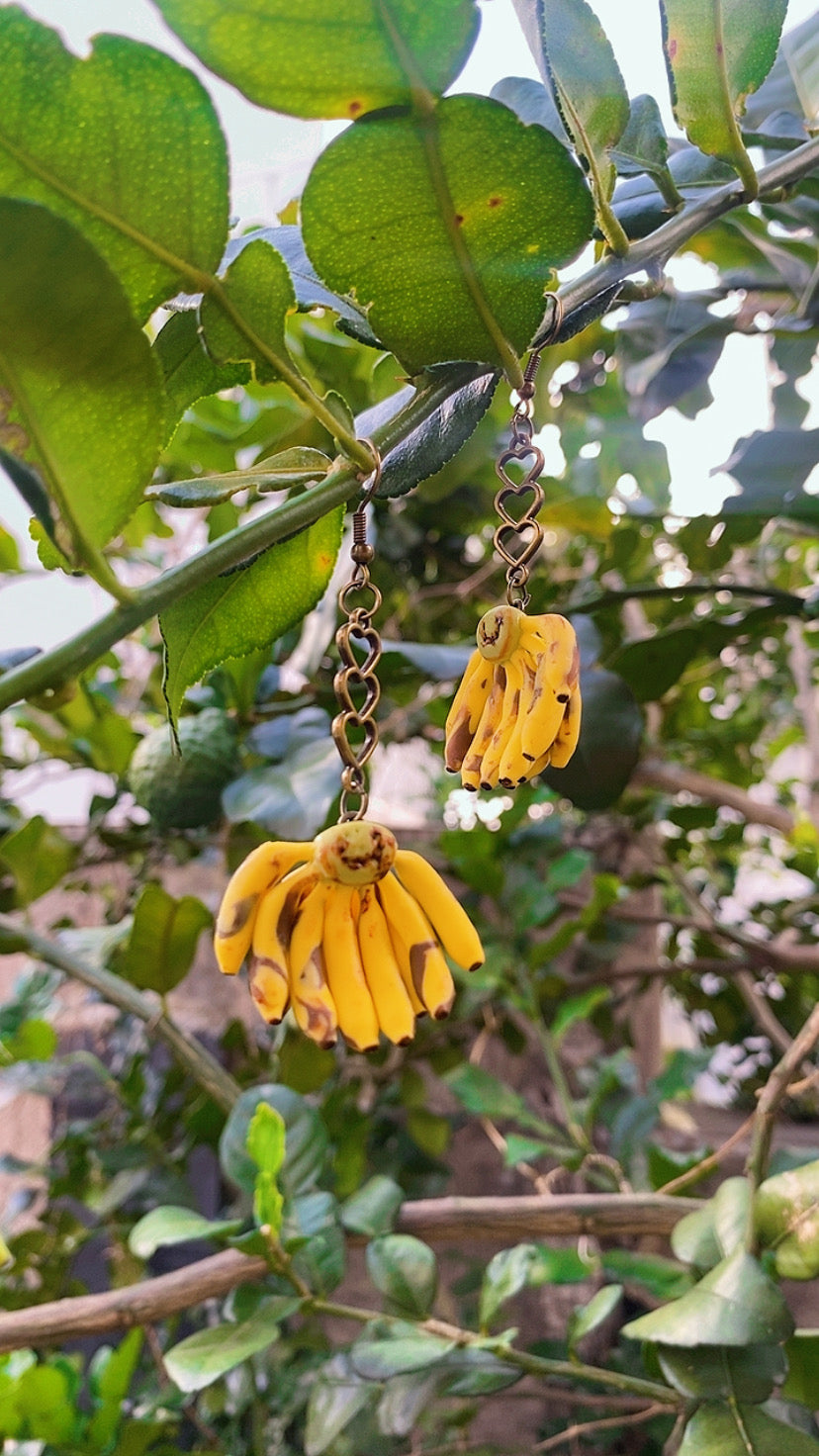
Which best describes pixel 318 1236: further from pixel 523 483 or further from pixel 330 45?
pixel 330 45

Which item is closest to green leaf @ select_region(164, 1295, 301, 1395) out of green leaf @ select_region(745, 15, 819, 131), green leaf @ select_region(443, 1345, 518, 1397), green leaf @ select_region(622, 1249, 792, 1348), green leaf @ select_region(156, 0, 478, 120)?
green leaf @ select_region(443, 1345, 518, 1397)

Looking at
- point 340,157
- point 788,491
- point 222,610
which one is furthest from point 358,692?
point 340,157

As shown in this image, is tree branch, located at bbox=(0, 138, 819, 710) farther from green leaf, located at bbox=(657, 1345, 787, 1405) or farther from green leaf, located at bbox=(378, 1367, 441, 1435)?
green leaf, located at bbox=(378, 1367, 441, 1435)

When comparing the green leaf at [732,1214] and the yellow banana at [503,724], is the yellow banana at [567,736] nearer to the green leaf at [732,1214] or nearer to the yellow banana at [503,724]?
the yellow banana at [503,724]

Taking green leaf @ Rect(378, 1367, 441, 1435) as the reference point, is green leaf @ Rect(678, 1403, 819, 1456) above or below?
above

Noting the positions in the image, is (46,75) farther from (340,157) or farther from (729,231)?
(729,231)
